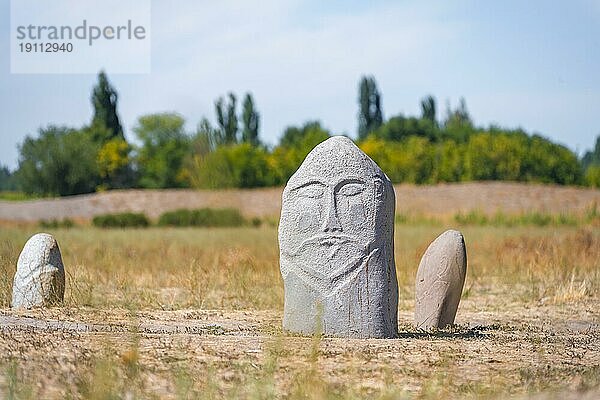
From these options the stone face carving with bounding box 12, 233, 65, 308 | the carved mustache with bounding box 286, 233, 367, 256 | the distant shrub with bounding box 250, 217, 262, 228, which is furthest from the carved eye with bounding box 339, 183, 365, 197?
the distant shrub with bounding box 250, 217, 262, 228

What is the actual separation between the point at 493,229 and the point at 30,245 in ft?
75.3

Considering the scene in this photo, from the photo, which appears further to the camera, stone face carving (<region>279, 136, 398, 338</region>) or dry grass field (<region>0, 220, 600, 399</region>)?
stone face carving (<region>279, 136, 398, 338</region>)

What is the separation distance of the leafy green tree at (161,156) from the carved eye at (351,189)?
60.5m

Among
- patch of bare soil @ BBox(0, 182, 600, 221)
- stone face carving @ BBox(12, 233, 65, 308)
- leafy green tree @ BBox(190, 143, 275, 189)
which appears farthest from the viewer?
leafy green tree @ BBox(190, 143, 275, 189)

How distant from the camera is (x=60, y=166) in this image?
65750mm

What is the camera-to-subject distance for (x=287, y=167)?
6644 centimetres

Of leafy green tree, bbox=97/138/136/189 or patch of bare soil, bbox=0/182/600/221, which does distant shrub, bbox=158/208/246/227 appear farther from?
leafy green tree, bbox=97/138/136/189

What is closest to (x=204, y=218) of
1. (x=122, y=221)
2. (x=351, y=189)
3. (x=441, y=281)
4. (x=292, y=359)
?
(x=122, y=221)

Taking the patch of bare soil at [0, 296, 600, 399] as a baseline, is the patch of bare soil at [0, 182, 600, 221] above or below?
above

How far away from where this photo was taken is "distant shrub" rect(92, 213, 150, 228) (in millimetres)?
42656

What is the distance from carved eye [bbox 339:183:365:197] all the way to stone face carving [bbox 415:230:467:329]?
89.1 inches

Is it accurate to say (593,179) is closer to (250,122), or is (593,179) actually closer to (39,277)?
(250,122)

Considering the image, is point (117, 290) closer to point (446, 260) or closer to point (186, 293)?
point (186, 293)

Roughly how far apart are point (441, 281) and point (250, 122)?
Result: 64.1 metres
